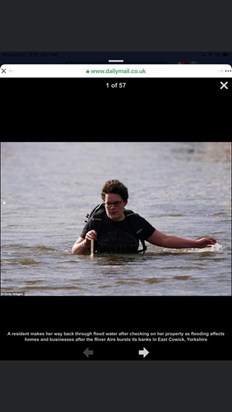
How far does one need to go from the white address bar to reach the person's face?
191 cm

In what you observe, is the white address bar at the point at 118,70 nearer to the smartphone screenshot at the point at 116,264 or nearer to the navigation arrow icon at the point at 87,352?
the smartphone screenshot at the point at 116,264

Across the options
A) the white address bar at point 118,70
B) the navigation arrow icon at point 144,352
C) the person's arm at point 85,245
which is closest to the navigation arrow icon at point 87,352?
the navigation arrow icon at point 144,352

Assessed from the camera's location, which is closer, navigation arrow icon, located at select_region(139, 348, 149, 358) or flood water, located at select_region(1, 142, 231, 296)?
navigation arrow icon, located at select_region(139, 348, 149, 358)

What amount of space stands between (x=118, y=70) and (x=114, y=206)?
2071mm

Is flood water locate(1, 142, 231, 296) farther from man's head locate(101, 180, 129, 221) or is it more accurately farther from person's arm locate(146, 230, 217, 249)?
man's head locate(101, 180, 129, 221)

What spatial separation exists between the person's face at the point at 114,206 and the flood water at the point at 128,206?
1.39ft

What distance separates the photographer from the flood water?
862cm

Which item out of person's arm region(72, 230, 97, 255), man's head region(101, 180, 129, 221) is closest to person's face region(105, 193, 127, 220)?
man's head region(101, 180, 129, 221)

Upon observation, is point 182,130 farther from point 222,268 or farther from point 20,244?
point 20,244

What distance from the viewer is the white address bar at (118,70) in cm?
804

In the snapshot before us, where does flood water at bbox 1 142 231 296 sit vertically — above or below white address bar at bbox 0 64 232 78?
below

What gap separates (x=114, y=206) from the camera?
386 inches

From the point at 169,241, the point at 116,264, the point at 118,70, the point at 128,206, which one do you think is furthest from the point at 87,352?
the point at 128,206
